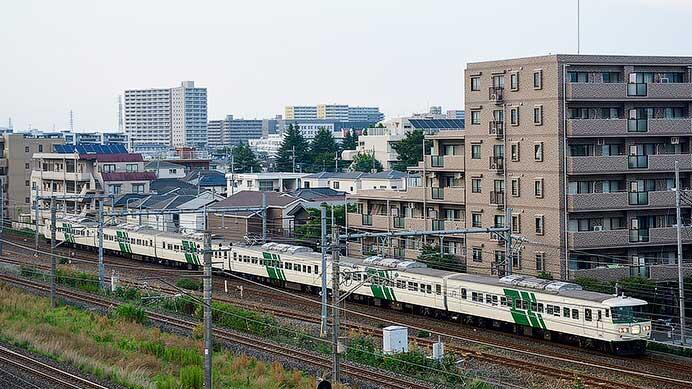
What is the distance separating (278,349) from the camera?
23.4 metres

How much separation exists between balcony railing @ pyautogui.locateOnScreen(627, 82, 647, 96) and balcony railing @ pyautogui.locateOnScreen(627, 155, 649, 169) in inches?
78.3

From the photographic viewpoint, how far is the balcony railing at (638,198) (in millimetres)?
30525

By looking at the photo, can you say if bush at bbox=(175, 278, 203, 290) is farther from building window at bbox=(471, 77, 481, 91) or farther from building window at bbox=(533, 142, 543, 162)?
building window at bbox=(533, 142, 543, 162)

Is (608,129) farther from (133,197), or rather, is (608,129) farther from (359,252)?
(133,197)

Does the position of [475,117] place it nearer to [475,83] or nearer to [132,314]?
[475,83]

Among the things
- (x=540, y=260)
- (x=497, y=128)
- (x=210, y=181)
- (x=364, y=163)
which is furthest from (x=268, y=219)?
(x=364, y=163)

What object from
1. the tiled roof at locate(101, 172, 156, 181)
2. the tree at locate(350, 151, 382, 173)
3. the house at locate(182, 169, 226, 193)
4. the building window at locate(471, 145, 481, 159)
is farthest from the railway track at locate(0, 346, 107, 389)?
the tree at locate(350, 151, 382, 173)

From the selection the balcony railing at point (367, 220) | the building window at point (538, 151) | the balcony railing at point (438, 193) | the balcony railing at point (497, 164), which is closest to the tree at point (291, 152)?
the balcony railing at point (367, 220)

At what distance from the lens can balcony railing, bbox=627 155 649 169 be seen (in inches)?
1205

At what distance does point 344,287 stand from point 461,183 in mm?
6402

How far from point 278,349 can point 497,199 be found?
1177 cm

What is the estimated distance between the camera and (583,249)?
2989 centimetres

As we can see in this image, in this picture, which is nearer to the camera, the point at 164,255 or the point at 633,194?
the point at 633,194


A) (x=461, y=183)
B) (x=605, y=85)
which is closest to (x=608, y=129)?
(x=605, y=85)
